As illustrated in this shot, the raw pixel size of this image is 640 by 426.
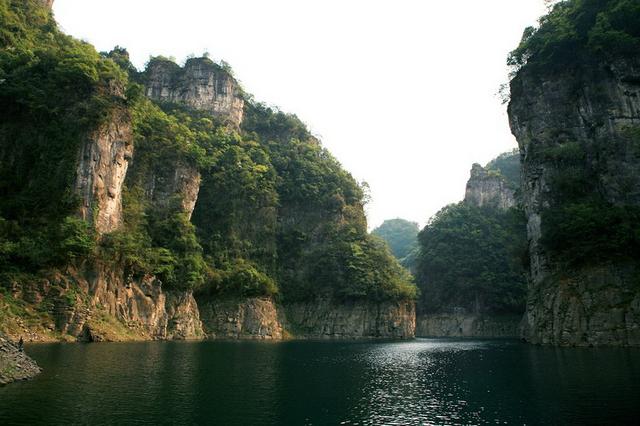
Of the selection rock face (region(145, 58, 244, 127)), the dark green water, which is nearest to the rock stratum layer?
rock face (region(145, 58, 244, 127))

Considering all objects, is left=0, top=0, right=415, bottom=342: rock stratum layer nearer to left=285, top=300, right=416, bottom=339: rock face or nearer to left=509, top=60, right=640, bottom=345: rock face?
left=285, top=300, right=416, bottom=339: rock face

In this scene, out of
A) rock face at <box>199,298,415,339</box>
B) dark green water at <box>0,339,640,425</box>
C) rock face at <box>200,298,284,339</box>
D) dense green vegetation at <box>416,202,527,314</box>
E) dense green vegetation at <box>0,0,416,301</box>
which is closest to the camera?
dark green water at <box>0,339,640,425</box>

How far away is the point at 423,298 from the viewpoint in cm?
11762

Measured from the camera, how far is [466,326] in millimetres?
108500

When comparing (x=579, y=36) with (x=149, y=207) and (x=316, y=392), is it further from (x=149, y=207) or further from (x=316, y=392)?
(x=149, y=207)

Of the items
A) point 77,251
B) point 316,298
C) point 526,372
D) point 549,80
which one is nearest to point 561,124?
point 549,80

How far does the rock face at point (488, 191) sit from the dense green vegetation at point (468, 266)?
7270 millimetres

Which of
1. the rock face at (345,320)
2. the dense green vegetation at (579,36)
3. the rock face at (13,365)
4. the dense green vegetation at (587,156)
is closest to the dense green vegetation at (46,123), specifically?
the rock face at (13,365)

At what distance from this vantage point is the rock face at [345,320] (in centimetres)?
8544

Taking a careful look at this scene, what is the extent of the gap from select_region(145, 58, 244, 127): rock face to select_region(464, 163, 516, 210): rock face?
66.7 metres

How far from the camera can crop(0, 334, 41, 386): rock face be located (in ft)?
72.1

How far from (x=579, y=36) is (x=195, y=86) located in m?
72.4

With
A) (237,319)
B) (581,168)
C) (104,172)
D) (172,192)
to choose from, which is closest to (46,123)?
(104,172)

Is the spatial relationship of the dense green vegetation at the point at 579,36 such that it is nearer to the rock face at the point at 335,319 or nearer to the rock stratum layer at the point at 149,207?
the rock stratum layer at the point at 149,207
